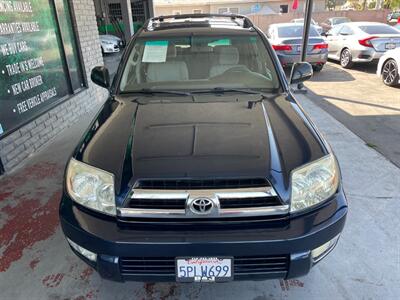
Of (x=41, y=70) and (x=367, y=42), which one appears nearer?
→ (x=41, y=70)

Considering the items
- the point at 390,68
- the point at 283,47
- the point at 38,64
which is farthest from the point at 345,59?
the point at 38,64

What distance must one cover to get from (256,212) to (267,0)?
38807 millimetres

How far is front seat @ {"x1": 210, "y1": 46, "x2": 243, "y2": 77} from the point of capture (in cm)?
286

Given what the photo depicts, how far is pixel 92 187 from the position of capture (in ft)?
5.84

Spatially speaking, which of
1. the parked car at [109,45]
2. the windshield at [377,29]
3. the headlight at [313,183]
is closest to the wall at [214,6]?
the parked car at [109,45]

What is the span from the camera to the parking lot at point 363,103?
4.81 meters

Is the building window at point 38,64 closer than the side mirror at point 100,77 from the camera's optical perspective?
No

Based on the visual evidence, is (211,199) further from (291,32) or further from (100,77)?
(291,32)

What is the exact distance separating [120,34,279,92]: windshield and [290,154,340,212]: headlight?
1146 mm

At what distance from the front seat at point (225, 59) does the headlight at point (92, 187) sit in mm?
1492

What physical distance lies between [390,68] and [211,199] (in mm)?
8030

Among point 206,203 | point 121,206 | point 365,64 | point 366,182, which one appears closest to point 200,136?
point 206,203

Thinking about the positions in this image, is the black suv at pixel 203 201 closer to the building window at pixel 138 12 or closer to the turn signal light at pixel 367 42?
the turn signal light at pixel 367 42

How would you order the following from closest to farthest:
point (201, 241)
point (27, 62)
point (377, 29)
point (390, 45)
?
A: point (201, 241) < point (27, 62) < point (390, 45) < point (377, 29)
